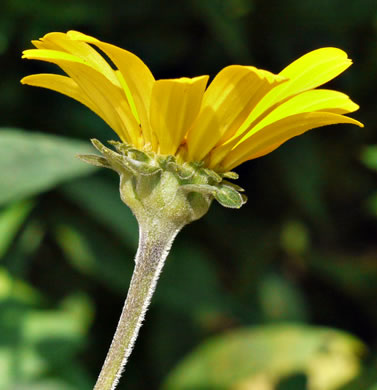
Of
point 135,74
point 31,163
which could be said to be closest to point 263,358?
point 31,163

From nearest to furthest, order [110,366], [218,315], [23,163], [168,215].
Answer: [110,366] < [168,215] < [23,163] < [218,315]

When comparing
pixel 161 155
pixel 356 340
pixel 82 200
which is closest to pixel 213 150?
pixel 161 155

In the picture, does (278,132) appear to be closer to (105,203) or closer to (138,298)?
(138,298)

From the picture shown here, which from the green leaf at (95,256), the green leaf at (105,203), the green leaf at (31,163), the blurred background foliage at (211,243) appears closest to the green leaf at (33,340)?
the blurred background foliage at (211,243)

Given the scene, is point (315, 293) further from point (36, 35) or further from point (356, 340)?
point (36, 35)

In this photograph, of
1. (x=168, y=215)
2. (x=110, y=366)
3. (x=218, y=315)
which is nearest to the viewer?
(x=110, y=366)

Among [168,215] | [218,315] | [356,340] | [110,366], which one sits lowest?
[110,366]
